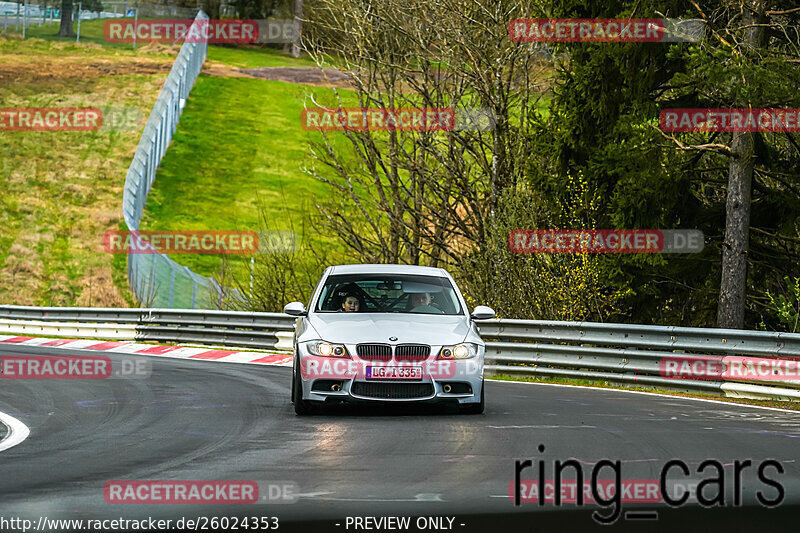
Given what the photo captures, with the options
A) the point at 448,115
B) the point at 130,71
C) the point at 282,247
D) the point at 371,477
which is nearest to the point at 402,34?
the point at 448,115

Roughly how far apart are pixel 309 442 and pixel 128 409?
346 cm

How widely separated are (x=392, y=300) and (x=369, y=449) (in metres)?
4.28

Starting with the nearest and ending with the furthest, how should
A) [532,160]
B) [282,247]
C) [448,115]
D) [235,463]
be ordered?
1. [235,463]
2. [532,160]
3. [448,115]
4. [282,247]

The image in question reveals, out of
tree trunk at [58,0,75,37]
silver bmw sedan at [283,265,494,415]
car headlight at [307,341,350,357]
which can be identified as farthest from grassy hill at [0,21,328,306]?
car headlight at [307,341,350,357]

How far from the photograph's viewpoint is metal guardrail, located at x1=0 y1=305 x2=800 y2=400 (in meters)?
15.3

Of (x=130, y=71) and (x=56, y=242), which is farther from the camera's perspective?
(x=130, y=71)

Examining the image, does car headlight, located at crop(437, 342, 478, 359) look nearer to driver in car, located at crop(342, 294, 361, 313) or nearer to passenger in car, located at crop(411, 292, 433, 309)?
passenger in car, located at crop(411, 292, 433, 309)

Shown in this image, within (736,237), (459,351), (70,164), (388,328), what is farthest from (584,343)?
(70,164)

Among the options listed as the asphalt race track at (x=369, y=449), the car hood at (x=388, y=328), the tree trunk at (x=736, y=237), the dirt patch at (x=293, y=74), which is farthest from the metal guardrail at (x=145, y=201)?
the car hood at (x=388, y=328)

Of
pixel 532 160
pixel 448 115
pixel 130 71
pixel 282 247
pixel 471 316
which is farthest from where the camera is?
pixel 130 71

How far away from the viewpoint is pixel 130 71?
78625 millimetres

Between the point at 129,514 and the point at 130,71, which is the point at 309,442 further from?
the point at 130,71

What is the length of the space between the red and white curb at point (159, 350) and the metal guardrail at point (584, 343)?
0.55 metres

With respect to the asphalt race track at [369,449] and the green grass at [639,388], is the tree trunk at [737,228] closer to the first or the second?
the green grass at [639,388]
